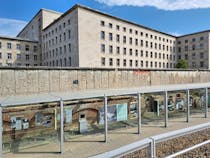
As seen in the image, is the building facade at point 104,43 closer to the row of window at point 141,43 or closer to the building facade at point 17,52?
the row of window at point 141,43

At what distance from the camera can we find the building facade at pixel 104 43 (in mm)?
34906

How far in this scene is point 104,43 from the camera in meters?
39.2

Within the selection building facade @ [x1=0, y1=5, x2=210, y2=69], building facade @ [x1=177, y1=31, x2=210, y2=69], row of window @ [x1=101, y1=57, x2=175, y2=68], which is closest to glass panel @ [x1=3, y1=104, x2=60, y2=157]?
building facade @ [x1=0, y1=5, x2=210, y2=69]

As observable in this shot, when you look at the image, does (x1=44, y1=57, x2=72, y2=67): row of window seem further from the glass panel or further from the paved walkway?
the paved walkway

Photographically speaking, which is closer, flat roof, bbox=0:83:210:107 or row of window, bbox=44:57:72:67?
flat roof, bbox=0:83:210:107

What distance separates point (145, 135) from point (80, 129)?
2.98 metres

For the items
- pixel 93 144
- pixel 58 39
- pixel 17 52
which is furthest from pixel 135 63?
pixel 93 144

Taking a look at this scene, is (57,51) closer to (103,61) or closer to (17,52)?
(103,61)

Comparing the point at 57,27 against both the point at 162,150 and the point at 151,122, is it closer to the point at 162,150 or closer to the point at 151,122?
the point at 151,122

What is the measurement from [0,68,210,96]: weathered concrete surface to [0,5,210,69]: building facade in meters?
19.7

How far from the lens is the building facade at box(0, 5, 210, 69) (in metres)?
34.9

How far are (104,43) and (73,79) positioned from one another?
2830cm

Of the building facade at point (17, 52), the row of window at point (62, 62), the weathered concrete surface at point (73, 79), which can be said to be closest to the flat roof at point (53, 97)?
the weathered concrete surface at point (73, 79)

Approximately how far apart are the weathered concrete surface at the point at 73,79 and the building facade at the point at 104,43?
64.6 ft
